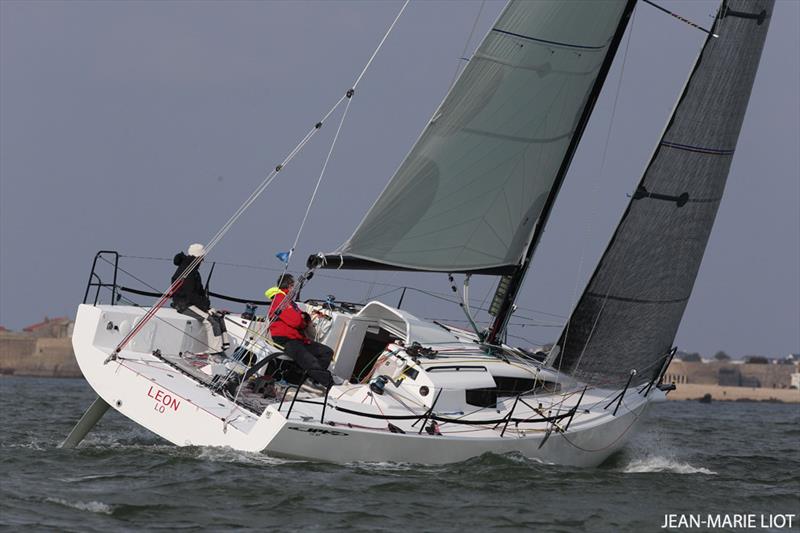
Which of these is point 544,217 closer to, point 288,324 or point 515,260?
point 515,260

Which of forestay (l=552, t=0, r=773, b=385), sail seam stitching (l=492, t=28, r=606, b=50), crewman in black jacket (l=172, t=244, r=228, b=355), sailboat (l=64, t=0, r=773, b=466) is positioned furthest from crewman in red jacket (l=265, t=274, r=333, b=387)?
sail seam stitching (l=492, t=28, r=606, b=50)

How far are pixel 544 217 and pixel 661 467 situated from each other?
2.84 metres

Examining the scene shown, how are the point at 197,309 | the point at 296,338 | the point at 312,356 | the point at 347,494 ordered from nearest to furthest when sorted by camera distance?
the point at 347,494 → the point at 312,356 → the point at 296,338 → the point at 197,309

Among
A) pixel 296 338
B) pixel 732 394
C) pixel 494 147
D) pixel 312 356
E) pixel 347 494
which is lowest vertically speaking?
pixel 347 494

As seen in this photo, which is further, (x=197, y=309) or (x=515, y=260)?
(x=515, y=260)

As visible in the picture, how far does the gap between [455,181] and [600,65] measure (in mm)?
2018

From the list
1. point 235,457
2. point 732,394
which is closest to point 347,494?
point 235,457

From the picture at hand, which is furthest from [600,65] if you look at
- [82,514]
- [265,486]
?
[82,514]

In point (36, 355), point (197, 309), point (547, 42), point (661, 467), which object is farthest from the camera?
point (36, 355)

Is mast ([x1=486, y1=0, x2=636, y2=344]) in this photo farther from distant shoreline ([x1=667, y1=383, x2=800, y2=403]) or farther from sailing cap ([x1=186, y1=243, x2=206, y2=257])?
distant shoreline ([x1=667, y1=383, x2=800, y2=403])

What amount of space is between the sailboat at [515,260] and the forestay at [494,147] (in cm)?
2

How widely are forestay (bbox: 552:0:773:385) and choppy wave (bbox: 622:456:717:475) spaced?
0.89 meters

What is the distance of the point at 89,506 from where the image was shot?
27.6 ft

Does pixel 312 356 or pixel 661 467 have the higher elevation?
pixel 312 356
